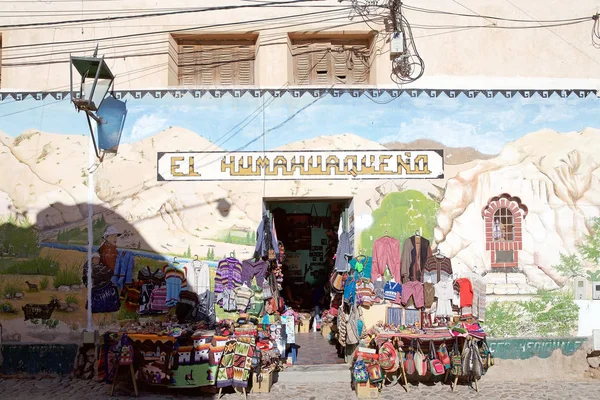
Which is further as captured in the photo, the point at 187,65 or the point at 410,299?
the point at 187,65

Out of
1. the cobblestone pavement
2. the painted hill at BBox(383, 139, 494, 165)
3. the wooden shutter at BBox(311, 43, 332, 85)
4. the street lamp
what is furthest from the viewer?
the wooden shutter at BBox(311, 43, 332, 85)

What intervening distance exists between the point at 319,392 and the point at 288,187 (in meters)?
3.35

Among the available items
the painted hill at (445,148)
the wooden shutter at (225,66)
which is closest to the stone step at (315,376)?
the painted hill at (445,148)

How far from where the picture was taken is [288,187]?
10219 mm

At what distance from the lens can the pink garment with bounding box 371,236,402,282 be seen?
1013cm

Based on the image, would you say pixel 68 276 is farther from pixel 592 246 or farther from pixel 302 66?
pixel 592 246

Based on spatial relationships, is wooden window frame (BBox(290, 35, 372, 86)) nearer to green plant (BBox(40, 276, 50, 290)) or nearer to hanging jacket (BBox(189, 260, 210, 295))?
hanging jacket (BBox(189, 260, 210, 295))

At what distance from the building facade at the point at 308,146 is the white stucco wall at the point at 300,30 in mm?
28

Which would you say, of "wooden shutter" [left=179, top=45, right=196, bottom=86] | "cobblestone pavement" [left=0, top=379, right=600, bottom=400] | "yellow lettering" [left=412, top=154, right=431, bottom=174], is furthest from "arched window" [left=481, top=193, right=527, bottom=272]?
"wooden shutter" [left=179, top=45, right=196, bottom=86]

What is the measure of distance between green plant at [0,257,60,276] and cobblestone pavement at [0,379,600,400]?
1.78 metres

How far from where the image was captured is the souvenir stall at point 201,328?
912cm

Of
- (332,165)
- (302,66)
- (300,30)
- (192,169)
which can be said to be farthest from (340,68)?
(192,169)

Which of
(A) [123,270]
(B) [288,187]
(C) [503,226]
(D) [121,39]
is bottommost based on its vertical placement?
(A) [123,270]

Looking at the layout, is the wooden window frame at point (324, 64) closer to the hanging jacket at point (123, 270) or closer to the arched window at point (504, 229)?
the arched window at point (504, 229)
